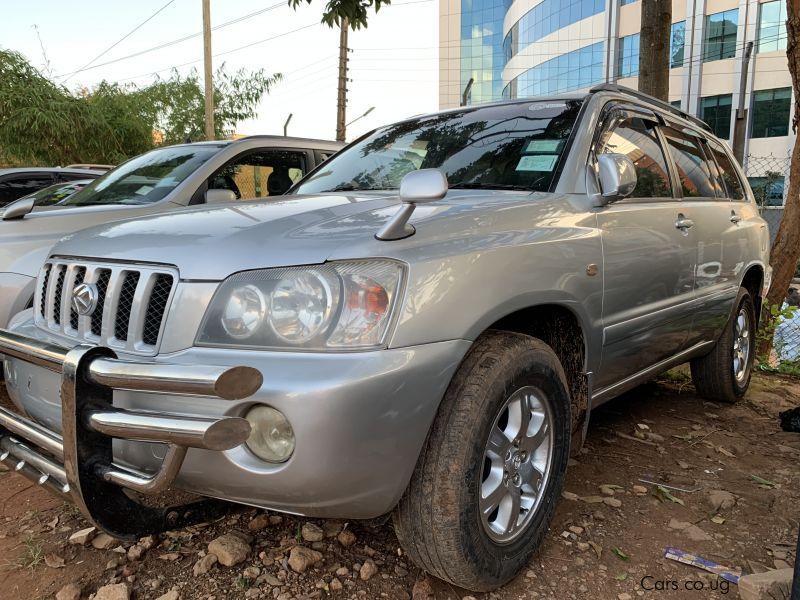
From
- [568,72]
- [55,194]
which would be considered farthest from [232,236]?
[568,72]

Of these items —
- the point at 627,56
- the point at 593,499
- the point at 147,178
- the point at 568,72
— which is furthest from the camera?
the point at 568,72

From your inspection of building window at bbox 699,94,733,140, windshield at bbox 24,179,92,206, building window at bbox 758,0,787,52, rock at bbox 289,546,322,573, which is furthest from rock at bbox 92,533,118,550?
building window at bbox 699,94,733,140

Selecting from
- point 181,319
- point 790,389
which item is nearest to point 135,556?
point 181,319

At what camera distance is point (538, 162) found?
8.68ft

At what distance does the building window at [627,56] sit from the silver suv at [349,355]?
1393 inches

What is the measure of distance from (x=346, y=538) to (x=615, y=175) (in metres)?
1.72

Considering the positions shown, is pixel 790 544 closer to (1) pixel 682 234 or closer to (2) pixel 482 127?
(1) pixel 682 234

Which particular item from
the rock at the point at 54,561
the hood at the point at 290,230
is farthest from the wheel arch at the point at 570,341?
the rock at the point at 54,561

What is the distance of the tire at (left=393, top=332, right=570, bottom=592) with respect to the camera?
5.88 feet

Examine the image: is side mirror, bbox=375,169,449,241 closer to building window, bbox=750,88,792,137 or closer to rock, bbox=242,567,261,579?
rock, bbox=242,567,261,579

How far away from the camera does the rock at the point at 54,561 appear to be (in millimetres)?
2180

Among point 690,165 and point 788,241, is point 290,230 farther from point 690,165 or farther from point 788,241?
point 788,241

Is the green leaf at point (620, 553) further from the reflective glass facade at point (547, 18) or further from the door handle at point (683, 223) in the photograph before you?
the reflective glass facade at point (547, 18)

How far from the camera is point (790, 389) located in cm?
500
